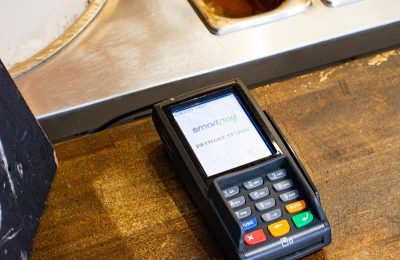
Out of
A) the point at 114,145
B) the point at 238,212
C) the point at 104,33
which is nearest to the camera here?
the point at 238,212

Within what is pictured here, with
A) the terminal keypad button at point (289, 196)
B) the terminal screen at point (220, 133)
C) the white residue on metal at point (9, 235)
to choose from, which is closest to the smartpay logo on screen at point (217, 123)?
the terminal screen at point (220, 133)

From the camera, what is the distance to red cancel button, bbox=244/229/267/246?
1.73 feet

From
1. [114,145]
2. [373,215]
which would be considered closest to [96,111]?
[114,145]

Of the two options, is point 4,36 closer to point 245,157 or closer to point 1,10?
point 1,10

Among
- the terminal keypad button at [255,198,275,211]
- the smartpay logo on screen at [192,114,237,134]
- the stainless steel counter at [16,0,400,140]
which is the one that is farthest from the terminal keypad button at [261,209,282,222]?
the stainless steel counter at [16,0,400,140]

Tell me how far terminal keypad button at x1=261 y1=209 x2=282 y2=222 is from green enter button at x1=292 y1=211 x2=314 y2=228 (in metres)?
0.01

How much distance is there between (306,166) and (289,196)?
72mm

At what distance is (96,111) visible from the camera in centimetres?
68

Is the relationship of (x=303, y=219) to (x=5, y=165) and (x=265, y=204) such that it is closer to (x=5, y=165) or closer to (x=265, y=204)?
(x=265, y=204)

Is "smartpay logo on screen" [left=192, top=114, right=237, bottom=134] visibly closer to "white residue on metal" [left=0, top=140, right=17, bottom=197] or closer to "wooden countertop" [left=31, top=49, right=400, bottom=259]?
"wooden countertop" [left=31, top=49, right=400, bottom=259]

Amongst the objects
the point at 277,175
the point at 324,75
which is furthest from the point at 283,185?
the point at 324,75

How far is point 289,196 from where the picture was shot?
561 millimetres

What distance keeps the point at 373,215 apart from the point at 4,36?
0.48 meters

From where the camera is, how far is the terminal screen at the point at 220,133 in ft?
1.90
